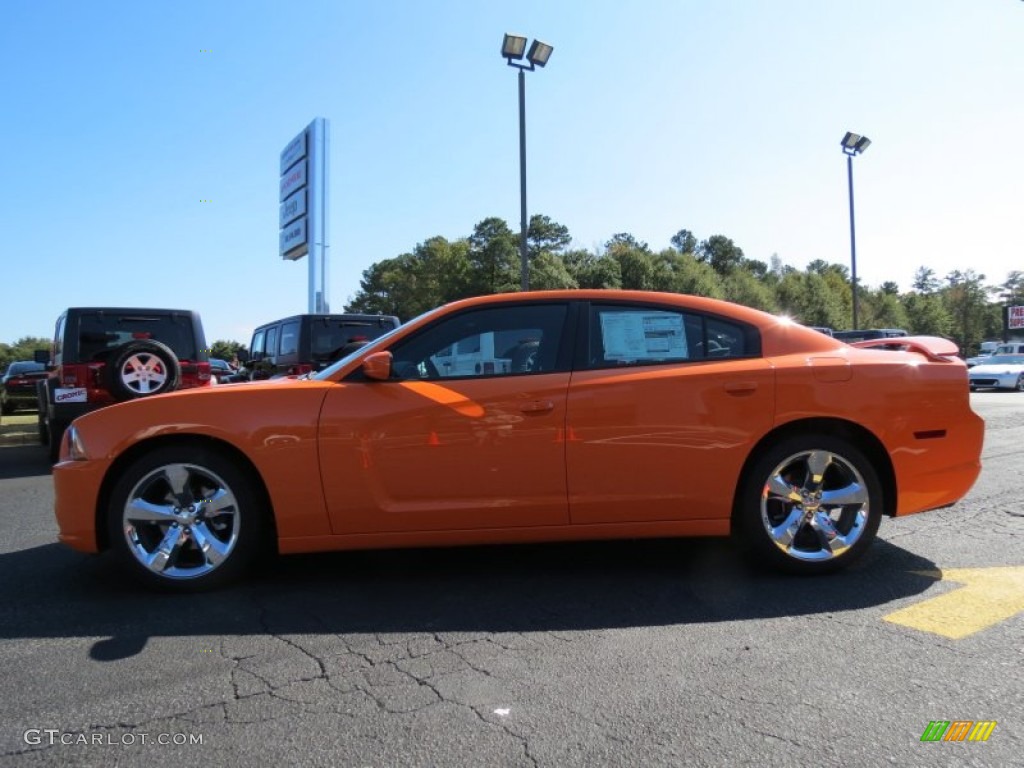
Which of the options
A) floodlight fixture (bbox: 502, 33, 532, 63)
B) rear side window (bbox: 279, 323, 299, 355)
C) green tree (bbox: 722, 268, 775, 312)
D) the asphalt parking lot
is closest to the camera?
the asphalt parking lot

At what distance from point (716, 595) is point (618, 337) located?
1438 mm

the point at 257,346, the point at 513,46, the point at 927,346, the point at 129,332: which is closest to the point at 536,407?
the point at 927,346

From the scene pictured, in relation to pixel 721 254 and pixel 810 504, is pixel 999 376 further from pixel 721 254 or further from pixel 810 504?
pixel 721 254

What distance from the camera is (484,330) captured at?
399 centimetres

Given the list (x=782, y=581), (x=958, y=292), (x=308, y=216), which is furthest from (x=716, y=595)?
(x=958, y=292)

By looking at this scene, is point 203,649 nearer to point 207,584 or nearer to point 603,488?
point 207,584

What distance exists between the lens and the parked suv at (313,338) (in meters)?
10.1

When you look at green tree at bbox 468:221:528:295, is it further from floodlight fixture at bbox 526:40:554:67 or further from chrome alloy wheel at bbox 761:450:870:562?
chrome alloy wheel at bbox 761:450:870:562

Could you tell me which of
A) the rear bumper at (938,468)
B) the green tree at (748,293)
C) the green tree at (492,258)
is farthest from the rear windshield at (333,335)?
the green tree at (748,293)

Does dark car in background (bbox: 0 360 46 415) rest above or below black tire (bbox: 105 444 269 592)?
above

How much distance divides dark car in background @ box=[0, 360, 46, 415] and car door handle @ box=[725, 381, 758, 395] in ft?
55.2

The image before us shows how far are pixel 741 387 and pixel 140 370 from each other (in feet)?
23.3

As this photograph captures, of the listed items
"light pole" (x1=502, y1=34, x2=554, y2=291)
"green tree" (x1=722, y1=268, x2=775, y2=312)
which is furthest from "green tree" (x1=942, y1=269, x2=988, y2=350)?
"light pole" (x1=502, y1=34, x2=554, y2=291)

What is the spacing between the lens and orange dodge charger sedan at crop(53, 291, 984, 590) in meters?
3.67
